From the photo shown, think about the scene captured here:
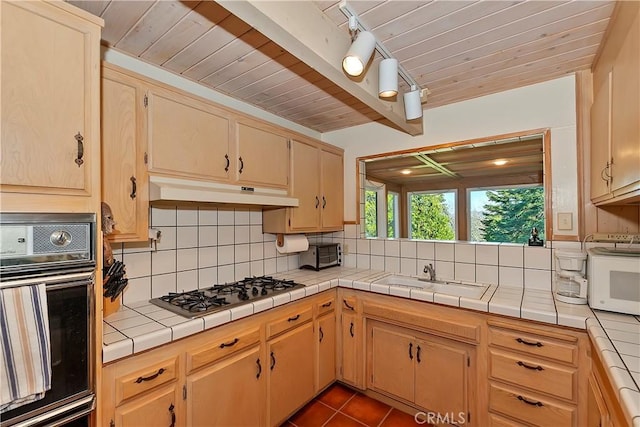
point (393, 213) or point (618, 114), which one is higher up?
point (618, 114)

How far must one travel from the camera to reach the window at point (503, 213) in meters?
3.06

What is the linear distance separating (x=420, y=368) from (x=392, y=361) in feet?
0.65

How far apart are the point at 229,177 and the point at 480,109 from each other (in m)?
1.87

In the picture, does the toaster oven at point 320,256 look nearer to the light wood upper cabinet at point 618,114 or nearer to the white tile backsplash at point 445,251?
the white tile backsplash at point 445,251

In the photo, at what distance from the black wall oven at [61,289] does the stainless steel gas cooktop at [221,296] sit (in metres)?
0.48

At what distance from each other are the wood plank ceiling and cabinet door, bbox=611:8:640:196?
25 centimetres

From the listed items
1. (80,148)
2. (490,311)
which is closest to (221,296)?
(80,148)

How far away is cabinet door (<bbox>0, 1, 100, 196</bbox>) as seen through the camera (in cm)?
94

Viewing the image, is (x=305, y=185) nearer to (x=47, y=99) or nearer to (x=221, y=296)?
(x=221, y=296)

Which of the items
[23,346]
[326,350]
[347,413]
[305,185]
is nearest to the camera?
[23,346]

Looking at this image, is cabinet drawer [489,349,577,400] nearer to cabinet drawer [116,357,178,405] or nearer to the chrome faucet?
the chrome faucet

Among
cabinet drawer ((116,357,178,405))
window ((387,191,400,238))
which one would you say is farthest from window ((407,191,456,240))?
cabinet drawer ((116,357,178,405))

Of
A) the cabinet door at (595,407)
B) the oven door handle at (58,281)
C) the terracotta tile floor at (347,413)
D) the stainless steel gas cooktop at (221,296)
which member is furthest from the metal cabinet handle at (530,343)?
the oven door handle at (58,281)

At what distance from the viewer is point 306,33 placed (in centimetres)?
123
